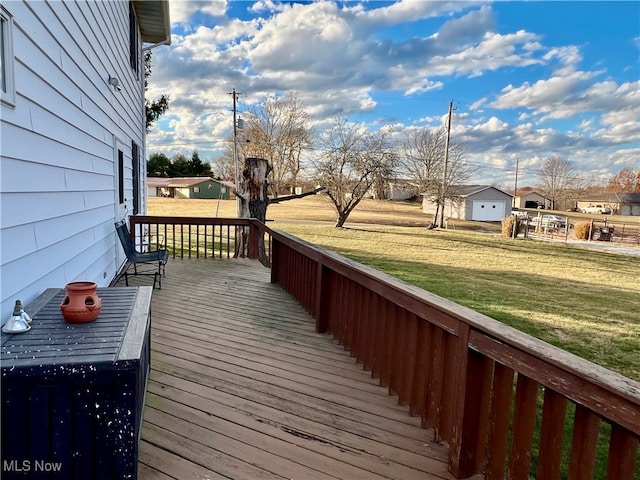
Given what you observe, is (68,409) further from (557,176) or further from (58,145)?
(557,176)

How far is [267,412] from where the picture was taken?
89.0 inches

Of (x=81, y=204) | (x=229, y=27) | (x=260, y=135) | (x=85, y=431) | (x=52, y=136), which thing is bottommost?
(x=85, y=431)

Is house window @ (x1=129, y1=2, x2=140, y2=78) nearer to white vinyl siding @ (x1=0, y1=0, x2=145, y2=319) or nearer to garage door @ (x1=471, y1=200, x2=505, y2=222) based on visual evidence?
white vinyl siding @ (x1=0, y1=0, x2=145, y2=319)

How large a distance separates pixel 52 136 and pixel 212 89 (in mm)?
22810

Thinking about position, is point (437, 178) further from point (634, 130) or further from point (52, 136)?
point (52, 136)

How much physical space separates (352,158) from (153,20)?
44.2ft

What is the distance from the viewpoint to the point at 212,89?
23.6m

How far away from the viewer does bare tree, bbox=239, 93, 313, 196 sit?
20391 millimetres

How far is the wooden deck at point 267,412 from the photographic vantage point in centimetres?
183

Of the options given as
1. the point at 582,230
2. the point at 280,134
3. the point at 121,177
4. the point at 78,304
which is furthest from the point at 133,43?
the point at 582,230

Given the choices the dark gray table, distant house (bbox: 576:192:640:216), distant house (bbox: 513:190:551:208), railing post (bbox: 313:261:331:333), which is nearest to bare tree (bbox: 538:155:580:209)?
distant house (bbox: 513:190:551:208)

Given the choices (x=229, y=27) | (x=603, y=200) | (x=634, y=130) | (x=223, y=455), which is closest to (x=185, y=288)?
(x=223, y=455)

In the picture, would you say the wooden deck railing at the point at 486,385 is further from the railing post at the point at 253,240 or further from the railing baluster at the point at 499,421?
the railing post at the point at 253,240

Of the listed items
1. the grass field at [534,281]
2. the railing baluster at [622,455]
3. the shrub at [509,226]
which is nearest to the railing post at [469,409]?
the railing baluster at [622,455]
